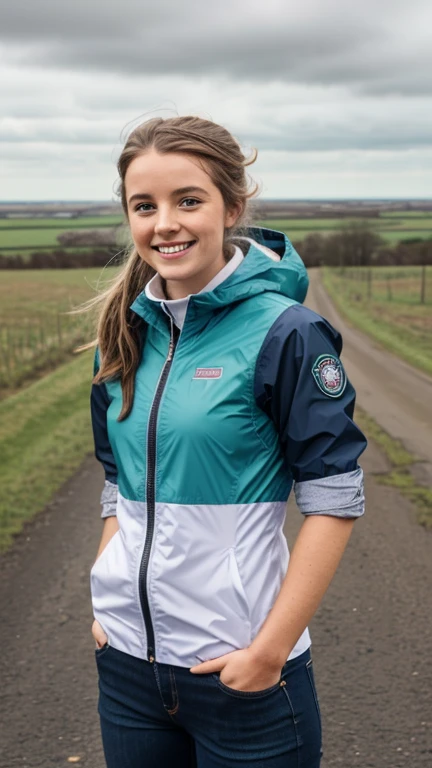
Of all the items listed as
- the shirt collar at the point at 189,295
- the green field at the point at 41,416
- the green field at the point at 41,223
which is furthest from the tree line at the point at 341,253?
the shirt collar at the point at 189,295

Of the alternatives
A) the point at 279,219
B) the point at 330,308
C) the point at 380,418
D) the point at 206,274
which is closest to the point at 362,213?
the point at 279,219

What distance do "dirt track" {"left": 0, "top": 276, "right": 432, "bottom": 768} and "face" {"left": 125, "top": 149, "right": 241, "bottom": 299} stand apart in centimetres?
238

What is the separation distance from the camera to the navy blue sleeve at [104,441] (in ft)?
7.28

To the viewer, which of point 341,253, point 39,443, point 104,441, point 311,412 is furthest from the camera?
point 341,253

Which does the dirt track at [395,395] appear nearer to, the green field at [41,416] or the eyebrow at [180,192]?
the green field at [41,416]

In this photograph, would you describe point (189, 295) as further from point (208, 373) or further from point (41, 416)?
point (41, 416)

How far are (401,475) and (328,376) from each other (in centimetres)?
683

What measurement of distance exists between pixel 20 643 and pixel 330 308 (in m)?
33.9

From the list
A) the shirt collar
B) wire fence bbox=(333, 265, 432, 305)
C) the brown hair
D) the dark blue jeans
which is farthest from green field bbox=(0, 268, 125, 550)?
wire fence bbox=(333, 265, 432, 305)

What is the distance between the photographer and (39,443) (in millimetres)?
10562

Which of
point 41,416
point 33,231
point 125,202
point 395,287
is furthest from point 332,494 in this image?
point 33,231

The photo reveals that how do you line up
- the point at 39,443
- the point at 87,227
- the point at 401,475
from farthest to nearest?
the point at 87,227 < the point at 39,443 < the point at 401,475

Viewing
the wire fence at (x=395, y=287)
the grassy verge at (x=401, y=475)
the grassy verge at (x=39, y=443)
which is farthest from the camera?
the wire fence at (x=395, y=287)

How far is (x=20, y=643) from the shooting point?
4676mm
